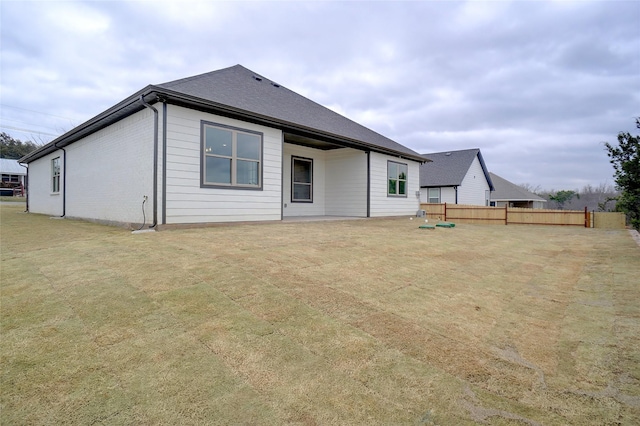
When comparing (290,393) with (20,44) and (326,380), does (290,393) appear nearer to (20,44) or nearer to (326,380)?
(326,380)

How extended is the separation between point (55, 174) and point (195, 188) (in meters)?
11.3

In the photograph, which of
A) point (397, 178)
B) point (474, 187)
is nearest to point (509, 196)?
point (474, 187)

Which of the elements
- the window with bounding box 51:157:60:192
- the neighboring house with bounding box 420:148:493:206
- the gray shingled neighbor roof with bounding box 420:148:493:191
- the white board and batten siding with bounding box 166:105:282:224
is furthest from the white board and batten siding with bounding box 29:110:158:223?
the gray shingled neighbor roof with bounding box 420:148:493:191

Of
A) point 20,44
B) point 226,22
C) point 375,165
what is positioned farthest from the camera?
point 20,44

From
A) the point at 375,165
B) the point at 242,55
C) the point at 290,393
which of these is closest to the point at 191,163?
the point at 290,393

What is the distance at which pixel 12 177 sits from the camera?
123 ft

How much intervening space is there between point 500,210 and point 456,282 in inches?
532

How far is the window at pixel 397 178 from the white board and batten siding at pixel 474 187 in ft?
36.9

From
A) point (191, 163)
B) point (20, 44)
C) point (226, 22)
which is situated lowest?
point (191, 163)

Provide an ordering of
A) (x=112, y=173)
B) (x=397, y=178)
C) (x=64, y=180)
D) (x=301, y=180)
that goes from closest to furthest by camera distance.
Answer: (x=112, y=173), (x=64, y=180), (x=301, y=180), (x=397, y=178)

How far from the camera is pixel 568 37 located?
11188mm

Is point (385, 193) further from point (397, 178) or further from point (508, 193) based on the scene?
point (508, 193)

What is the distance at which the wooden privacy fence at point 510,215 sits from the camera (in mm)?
14539

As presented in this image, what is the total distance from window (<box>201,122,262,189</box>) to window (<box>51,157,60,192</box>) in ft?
34.6
